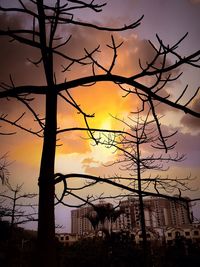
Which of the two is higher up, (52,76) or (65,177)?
(52,76)

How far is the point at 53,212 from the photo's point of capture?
164 centimetres

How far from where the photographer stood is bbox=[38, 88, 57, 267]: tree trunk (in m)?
1.52

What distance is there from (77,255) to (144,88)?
19685 millimetres

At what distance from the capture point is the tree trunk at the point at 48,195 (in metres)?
1.52

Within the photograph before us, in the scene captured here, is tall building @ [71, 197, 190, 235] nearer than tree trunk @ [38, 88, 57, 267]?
No

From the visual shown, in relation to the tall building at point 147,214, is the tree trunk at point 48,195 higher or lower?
lower

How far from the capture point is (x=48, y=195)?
1659 mm

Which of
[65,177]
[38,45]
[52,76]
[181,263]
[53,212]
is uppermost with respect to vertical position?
[38,45]

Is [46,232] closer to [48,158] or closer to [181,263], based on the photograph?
[48,158]

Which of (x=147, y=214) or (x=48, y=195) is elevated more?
(x=147, y=214)

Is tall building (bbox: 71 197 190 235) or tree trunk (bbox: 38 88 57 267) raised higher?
tall building (bbox: 71 197 190 235)

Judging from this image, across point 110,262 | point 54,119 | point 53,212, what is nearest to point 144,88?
point 54,119

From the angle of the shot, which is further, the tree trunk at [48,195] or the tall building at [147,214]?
the tall building at [147,214]

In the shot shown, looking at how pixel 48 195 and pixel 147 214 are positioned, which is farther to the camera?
pixel 147 214
